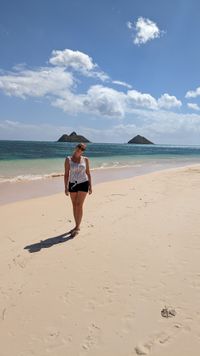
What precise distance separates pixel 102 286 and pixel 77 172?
8.65 ft

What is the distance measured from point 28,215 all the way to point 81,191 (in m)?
2.22

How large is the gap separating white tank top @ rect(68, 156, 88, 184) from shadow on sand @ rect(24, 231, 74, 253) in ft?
3.44

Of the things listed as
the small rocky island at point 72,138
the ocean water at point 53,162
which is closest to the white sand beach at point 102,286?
the ocean water at point 53,162

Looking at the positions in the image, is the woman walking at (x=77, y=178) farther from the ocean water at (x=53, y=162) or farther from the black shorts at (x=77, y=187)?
the ocean water at (x=53, y=162)

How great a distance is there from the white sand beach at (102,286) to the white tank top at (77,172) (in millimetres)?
1014

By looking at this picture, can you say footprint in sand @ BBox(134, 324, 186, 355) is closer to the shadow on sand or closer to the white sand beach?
the white sand beach

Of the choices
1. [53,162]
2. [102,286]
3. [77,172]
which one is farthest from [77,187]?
[53,162]

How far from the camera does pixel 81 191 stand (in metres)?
6.03

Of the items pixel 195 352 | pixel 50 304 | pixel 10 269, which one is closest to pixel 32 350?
pixel 50 304

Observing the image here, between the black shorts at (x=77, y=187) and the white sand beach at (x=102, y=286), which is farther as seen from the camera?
the black shorts at (x=77, y=187)

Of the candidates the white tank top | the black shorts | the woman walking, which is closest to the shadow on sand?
the woman walking

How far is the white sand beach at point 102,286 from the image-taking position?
114 inches

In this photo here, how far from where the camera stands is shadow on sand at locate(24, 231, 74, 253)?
5.21m

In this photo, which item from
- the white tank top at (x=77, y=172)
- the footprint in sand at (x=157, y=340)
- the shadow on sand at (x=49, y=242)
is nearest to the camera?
the footprint in sand at (x=157, y=340)
